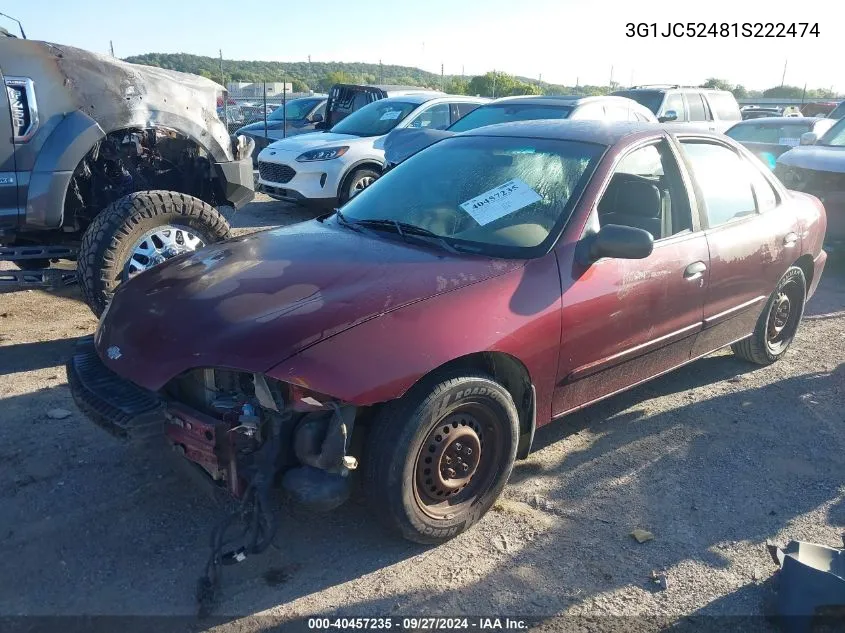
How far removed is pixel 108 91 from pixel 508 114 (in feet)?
15.9

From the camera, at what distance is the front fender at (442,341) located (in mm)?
2580

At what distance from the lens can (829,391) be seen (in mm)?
4734

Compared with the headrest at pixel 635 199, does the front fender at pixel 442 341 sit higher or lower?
lower

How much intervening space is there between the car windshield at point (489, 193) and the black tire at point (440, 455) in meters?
0.75

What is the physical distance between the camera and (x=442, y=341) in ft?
9.18

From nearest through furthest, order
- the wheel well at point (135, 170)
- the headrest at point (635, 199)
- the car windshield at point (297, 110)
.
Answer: the headrest at point (635, 199)
the wheel well at point (135, 170)
the car windshield at point (297, 110)

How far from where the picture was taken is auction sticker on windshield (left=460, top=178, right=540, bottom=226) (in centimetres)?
352

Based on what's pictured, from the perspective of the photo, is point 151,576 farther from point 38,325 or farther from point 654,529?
point 38,325

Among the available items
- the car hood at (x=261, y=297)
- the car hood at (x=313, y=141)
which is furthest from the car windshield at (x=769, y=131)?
the car hood at (x=261, y=297)

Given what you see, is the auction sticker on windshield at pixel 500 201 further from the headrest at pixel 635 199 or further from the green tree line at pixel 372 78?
the green tree line at pixel 372 78

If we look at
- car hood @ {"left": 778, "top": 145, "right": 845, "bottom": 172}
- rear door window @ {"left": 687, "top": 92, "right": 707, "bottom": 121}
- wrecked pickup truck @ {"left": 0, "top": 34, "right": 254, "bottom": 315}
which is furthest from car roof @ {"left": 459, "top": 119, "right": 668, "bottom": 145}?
rear door window @ {"left": 687, "top": 92, "right": 707, "bottom": 121}

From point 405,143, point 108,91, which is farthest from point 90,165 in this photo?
point 405,143

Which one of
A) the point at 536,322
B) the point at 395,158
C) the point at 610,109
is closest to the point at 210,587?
the point at 536,322

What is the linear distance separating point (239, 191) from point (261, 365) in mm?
3947
